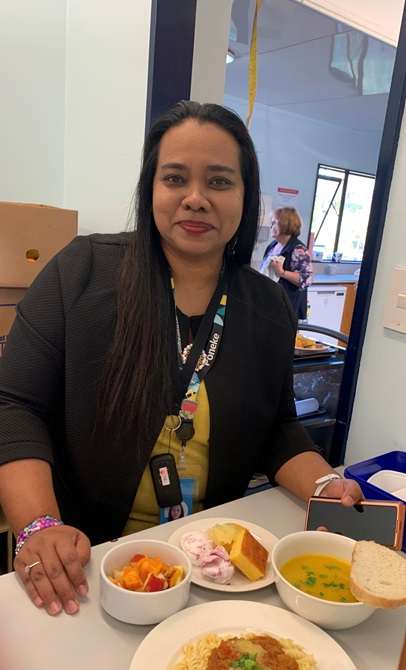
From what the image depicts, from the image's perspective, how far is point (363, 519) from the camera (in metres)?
0.96

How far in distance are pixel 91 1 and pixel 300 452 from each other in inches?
74.5

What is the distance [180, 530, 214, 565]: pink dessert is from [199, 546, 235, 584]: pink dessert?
0.05 feet

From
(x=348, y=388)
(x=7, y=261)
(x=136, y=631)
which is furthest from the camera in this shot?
(x=7, y=261)

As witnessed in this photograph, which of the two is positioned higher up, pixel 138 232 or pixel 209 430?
pixel 138 232

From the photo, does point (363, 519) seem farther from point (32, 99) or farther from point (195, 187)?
point (32, 99)

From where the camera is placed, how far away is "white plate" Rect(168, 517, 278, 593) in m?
0.83

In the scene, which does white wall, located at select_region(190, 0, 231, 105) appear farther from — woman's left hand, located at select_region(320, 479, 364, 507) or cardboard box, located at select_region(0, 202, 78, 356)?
woman's left hand, located at select_region(320, 479, 364, 507)

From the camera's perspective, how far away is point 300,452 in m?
1.24

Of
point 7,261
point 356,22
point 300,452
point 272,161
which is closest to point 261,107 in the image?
point 272,161

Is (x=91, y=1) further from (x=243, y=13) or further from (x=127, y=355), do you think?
(x=127, y=355)

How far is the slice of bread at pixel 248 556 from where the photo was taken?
0.84m

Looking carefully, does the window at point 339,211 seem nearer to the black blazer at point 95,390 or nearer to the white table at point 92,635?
the black blazer at point 95,390

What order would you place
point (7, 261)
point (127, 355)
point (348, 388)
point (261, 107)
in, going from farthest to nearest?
point (261, 107) → point (7, 261) → point (348, 388) → point (127, 355)

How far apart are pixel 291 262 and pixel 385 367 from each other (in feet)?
10.6
